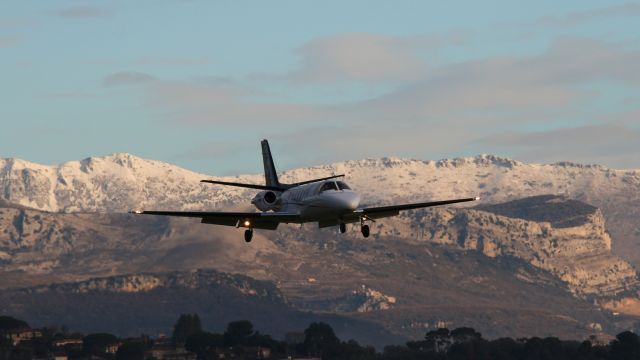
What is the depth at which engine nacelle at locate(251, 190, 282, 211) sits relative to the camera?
176 m

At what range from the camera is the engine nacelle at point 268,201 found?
17638cm

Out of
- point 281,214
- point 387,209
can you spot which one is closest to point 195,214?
point 281,214

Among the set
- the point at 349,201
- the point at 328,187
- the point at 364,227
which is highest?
the point at 328,187

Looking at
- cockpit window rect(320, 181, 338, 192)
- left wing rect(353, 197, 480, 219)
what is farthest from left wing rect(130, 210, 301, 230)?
left wing rect(353, 197, 480, 219)

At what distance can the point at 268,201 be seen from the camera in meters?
179

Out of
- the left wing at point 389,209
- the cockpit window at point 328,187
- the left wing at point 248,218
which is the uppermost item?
the cockpit window at point 328,187

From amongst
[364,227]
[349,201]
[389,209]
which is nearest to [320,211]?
[349,201]

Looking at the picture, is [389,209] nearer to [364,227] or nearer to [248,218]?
[364,227]

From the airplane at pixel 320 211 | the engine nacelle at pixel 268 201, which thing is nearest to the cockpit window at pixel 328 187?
the airplane at pixel 320 211

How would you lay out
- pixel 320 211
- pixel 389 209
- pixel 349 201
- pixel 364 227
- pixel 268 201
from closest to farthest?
pixel 364 227 < pixel 349 201 < pixel 320 211 < pixel 389 209 < pixel 268 201

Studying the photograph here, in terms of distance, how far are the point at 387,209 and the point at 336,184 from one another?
6.78m

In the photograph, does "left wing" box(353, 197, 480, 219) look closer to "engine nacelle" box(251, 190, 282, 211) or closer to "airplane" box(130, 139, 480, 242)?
"airplane" box(130, 139, 480, 242)

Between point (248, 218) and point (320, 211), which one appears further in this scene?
point (320, 211)

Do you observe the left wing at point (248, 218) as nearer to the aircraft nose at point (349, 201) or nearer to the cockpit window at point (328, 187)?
the cockpit window at point (328, 187)
